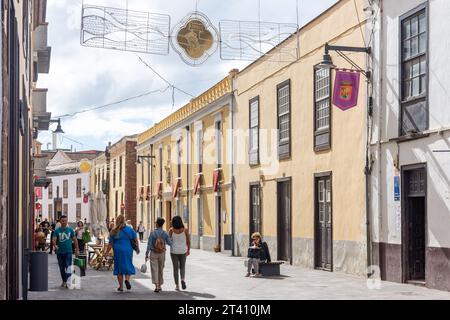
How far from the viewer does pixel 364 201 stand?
18.9m

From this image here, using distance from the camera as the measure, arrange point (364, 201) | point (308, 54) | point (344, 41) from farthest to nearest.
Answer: point (308, 54) < point (344, 41) < point (364, 201)

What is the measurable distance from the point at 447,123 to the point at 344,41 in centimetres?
562

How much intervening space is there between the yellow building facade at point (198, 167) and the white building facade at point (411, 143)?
12.6 meters

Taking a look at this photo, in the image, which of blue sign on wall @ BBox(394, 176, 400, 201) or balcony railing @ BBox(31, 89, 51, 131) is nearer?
blue sign on wall @ BBox(394, 176, 400, 201)

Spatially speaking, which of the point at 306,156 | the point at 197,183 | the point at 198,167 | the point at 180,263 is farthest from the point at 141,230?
the point at 180,263

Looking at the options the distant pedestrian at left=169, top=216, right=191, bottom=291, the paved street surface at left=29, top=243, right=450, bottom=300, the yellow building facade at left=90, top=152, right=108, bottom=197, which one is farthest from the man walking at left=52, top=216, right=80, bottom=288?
the yellow building facade at left=90, top=152, right=108, bottom=197

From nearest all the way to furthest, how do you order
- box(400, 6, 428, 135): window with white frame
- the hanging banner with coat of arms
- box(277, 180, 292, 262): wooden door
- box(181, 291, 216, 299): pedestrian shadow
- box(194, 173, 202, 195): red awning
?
box(181, 291, 216, 299): pedestrian shadow < box(400, 6, 428, 135): window with white frame < the hanging banner with coat of arms < box(277, 180, 292, 262): wooden door < box(194, 173, 202, 195): red awning

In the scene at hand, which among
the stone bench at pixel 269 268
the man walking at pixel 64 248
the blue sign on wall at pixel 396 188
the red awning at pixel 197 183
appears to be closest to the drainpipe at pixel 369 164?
the blue sign on wall at pixel 396 188

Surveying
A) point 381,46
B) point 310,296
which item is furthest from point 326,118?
point 310,296

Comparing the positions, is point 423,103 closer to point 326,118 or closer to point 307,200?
point 326,118

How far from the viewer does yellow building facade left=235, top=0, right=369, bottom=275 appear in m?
19.6

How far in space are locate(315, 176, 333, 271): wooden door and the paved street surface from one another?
531 millimetres

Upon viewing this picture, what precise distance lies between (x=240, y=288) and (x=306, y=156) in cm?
727

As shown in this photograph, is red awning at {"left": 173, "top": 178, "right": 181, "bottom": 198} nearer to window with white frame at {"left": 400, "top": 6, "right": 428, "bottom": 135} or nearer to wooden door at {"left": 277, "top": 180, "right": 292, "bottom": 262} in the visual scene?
wooden door at {"left": 277, "top": 180, "right": 292, "bottom": 262}
